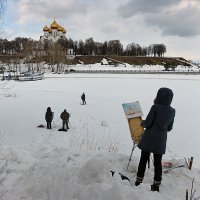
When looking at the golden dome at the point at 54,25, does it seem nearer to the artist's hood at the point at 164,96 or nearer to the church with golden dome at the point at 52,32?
the church with golden dome at the point at 52,32

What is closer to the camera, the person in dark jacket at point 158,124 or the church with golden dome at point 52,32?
the person in dark jacket at point 158,124

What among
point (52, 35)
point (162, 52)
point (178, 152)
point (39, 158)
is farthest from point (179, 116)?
point (162, 52)

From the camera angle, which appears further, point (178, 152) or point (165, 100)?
point (178, 152)

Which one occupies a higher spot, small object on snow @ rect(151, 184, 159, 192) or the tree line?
the tree line

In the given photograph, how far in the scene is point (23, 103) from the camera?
25.9 m

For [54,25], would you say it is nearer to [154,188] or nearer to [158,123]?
[158,123]

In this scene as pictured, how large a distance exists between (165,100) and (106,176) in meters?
1.62

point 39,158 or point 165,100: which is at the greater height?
point 165,100

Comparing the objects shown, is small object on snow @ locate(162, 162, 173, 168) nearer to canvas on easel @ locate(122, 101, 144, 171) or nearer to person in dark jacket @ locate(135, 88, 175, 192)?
canvas on easel @ locate(122, 101, 144, 171)

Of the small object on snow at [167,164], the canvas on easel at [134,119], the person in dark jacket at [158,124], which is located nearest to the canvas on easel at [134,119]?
the canvas on easel at [134,119]

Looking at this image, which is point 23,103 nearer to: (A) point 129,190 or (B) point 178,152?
(B) point 178,152

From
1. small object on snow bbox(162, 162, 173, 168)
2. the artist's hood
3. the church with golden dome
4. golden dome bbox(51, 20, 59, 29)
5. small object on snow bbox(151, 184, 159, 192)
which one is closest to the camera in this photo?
small object on snow bbox(151, 184, 159, 192)

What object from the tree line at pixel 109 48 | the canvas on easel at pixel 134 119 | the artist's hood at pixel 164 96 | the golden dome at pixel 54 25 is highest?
the golden dome at pixel 54 25

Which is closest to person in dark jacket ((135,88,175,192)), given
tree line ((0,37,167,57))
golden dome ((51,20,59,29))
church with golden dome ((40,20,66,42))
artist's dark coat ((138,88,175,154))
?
artist's dark coat ((138,88,175,154))
